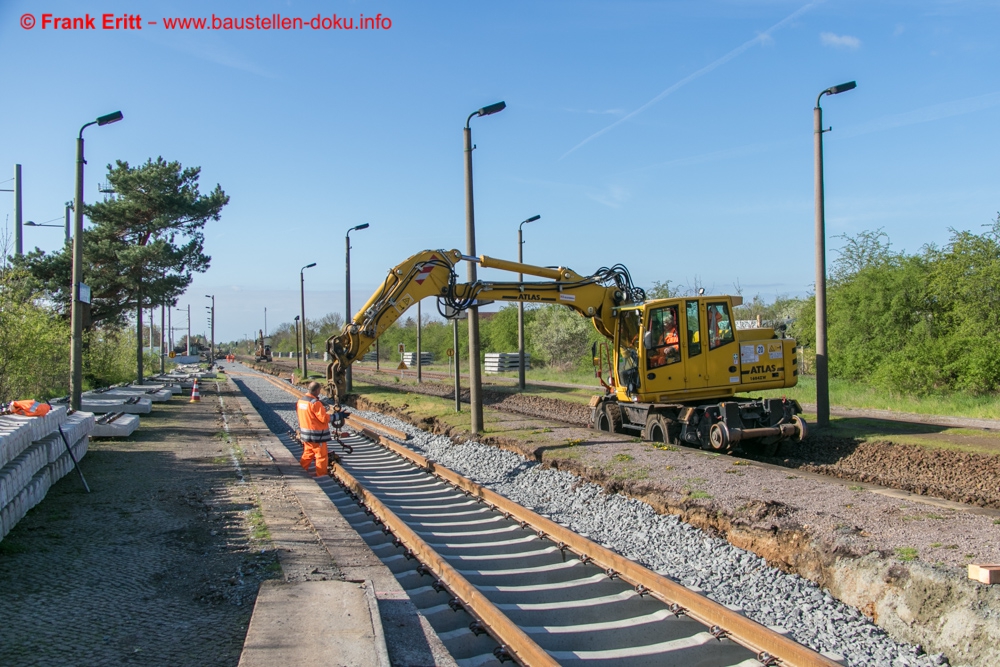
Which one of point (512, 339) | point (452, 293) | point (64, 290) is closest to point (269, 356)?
point (512, 339)

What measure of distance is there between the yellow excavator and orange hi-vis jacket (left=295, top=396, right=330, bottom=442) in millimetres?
1521

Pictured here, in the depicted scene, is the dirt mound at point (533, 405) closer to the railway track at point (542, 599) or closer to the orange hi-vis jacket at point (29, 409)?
the railway track at point (542, 599)

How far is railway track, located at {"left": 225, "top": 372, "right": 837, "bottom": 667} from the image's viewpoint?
4891mm

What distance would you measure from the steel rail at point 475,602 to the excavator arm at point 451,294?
347cm

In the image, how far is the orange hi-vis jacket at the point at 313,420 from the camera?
36.7ft

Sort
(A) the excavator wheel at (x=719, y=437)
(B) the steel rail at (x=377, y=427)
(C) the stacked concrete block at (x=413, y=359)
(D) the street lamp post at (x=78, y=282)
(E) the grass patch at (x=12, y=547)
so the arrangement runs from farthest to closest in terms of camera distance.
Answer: (C) the stacked concrete block at (x=413, y=359) < (B) the steel rail at (x=377, y=427) < (D) the street lamp post at (x=78, y=282) < (A) the excavator wheel at (x=719, y=437) < (E) the grass patch at (x=12, y=547)

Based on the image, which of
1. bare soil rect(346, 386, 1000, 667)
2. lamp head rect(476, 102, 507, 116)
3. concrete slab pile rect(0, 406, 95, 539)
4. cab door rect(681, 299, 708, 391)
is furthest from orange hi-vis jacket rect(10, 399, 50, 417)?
cab door rect(681, 299, 708, 391)

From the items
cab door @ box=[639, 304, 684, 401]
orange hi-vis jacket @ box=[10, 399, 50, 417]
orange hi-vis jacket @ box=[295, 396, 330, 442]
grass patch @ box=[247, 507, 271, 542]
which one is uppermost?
cab door @ box=[639, 304, 684, 401]

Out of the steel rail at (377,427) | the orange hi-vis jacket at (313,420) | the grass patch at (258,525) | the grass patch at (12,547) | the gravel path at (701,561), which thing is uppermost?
the orange hi-vis jacket at (313,420)

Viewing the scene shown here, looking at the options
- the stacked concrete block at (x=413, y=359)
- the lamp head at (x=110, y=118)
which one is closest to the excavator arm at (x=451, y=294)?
the lamp head at (x=110, y=118)

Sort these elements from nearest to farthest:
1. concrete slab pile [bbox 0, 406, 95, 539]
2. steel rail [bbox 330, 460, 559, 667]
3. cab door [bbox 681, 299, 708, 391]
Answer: steel rail [bbox 330, 460, 559, 667]
concrete slab pile [bbox 0, 406, 95, 539]
cab door [bbox 681, 299, 708, 391]

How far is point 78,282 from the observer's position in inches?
559

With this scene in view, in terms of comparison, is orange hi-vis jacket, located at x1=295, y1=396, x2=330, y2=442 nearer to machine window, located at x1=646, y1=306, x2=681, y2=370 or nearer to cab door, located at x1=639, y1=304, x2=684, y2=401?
cab door, located at x1=639, y1=304, x2=684, y2=401

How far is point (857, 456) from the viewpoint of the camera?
12422 mm
